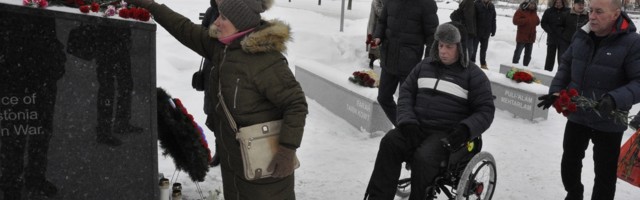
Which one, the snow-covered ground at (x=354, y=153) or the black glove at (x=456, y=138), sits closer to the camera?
the black glove at (x=456, y=138)

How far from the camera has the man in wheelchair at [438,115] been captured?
3904 mm

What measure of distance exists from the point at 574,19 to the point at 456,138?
7.78 meters

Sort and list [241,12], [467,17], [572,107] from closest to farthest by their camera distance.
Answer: [241,12] < [572,107] < [467,17]

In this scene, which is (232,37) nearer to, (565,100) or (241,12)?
(241,12)

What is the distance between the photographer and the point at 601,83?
3.89 meters

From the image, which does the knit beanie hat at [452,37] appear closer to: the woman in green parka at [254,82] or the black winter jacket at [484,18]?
the woman in green parka at [254,82]

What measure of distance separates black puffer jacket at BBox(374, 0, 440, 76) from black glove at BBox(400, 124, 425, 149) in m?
1.68

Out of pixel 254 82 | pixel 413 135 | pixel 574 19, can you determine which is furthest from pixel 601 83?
pixel 574 19

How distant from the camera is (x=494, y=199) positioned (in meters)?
4.88

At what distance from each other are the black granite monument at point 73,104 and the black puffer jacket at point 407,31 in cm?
309

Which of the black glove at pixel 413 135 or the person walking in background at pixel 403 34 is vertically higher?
the person walking in background at pixel 403 34

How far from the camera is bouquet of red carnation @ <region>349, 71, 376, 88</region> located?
23.0 ft

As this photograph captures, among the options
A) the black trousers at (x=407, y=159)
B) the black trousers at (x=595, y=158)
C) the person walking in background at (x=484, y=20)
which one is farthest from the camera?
the person walking in background at (x=484, y=20)

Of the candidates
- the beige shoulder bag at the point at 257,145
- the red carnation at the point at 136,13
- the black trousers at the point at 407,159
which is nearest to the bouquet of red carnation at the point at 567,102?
the black trousers at the point at 407,159
